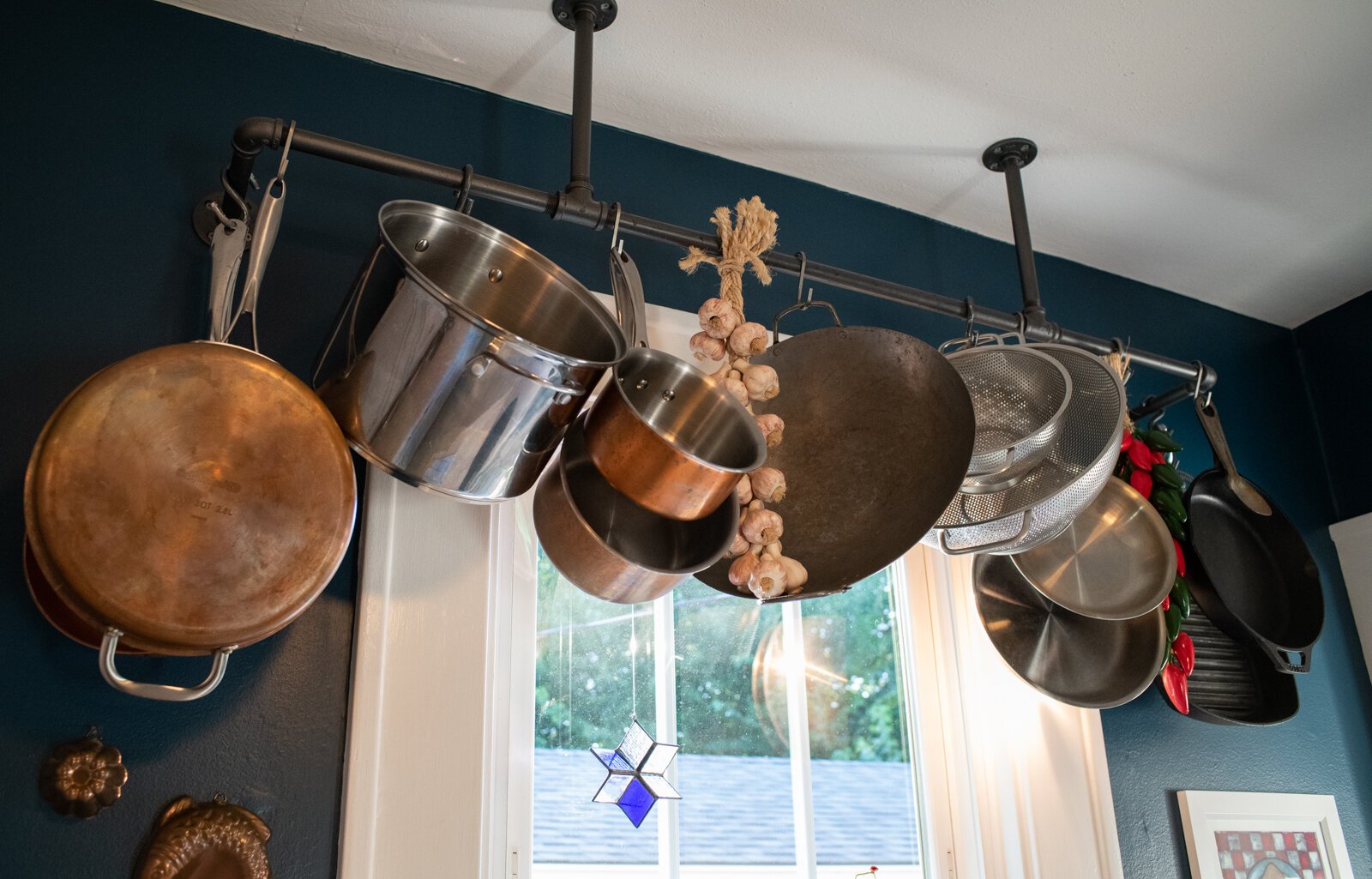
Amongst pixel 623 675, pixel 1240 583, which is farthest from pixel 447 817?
pixel 1240 583

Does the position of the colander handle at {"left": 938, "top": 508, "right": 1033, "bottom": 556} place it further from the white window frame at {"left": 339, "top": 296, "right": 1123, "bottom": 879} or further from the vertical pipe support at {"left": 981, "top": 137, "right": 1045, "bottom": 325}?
the vertical pipe support at {"left": 981, "top": 137, "right": 1045, "bottom": 325}

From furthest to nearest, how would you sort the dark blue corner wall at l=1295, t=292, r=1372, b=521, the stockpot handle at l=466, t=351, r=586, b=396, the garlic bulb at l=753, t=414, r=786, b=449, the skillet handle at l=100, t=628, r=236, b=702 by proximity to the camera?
the dark blue corner wall at l=1295, t=292, r=1372, b=521 < the garlic bulb at l=753, t=414, r=786, b=449 < the stockpot handle at l=466, t=351, r=586, b=396 < the skillet handle at l=100, t=628, r=236, b=702

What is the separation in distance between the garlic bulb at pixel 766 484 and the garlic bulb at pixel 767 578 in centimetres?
7

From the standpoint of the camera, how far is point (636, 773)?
1571 millimetres

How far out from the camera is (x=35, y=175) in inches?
53.0

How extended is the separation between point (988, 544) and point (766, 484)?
1.55 feet

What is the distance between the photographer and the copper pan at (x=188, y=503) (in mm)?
1017

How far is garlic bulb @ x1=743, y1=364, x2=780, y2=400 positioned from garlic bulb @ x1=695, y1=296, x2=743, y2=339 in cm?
6

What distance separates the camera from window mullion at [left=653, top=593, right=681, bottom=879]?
1.55 m

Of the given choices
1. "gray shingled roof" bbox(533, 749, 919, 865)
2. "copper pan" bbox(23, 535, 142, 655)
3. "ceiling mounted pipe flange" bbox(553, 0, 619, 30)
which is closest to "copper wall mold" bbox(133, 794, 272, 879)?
"copper pan" bbox(23, 535, 142, 655)

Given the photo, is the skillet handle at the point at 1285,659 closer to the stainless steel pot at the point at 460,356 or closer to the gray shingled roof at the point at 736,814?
the gray shingled roof at the point at 736,814

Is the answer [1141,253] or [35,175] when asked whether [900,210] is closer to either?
[1141,253]

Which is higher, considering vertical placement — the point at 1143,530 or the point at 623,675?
the point at 1143,530

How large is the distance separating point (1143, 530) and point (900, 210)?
0.74 metres
